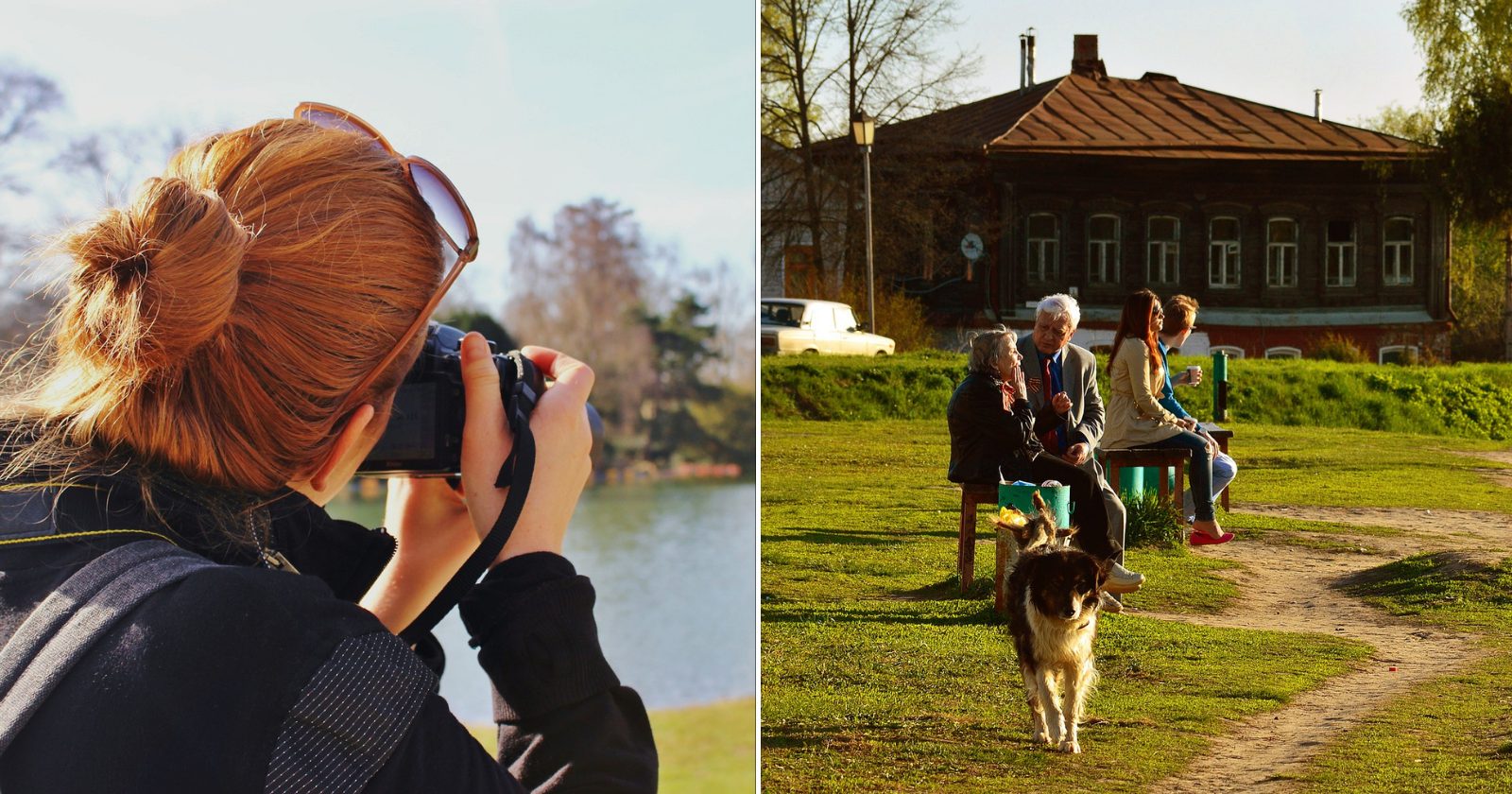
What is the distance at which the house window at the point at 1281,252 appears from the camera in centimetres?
330

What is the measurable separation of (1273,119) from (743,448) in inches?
1093

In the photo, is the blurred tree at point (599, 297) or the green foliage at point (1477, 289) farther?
the blurred tree at point (599, 297)

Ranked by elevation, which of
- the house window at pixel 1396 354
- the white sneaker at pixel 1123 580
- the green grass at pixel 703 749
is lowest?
the green grass at pixel 703 749

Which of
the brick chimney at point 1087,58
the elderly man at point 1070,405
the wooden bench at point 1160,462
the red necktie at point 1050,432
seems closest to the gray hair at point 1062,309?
the elderly man at point 1070,405

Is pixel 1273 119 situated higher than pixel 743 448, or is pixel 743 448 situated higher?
pixel 1273 119

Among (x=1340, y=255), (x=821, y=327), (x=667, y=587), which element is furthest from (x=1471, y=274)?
(x=667, y=587)

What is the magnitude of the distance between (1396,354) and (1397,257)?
0.81 ft

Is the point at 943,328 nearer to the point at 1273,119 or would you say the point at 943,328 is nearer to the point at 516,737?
the point at 1273,119

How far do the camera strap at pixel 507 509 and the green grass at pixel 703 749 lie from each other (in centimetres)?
996

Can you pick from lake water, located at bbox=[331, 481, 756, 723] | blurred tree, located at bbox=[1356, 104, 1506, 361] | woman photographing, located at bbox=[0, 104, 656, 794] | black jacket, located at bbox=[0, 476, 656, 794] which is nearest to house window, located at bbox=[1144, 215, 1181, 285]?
blurred tree, located at bbox=[1356, 104, 1506, 361]

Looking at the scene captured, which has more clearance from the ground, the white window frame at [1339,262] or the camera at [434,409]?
the white window frame at [1339,262]

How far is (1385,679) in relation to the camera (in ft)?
10.0

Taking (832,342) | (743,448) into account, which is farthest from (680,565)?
(832,342)

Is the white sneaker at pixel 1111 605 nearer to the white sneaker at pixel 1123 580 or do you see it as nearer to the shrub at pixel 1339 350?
the white sneaker at pixel 1123 580
